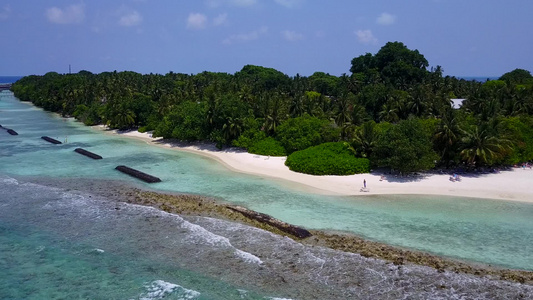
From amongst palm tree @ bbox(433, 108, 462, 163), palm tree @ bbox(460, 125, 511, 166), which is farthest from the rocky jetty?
palm tree @ bbox(460, 125, 511, 166)

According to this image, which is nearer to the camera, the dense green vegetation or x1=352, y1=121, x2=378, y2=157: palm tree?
the dense green vegetation

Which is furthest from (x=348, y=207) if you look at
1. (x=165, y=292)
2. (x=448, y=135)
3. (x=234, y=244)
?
(x=165, y=292)

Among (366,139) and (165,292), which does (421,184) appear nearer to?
(366,139)

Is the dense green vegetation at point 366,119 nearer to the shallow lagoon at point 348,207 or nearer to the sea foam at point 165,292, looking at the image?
the shallow lagoon at point 348,207

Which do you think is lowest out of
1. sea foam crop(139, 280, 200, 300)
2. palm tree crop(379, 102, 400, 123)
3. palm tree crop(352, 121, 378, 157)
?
sea foam crop(139, 280, 200, 300)

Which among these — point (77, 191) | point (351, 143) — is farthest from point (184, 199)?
point (351, 143)

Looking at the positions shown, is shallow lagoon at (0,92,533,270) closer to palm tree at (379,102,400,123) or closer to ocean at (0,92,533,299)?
ocean at (0,92,533,299)
